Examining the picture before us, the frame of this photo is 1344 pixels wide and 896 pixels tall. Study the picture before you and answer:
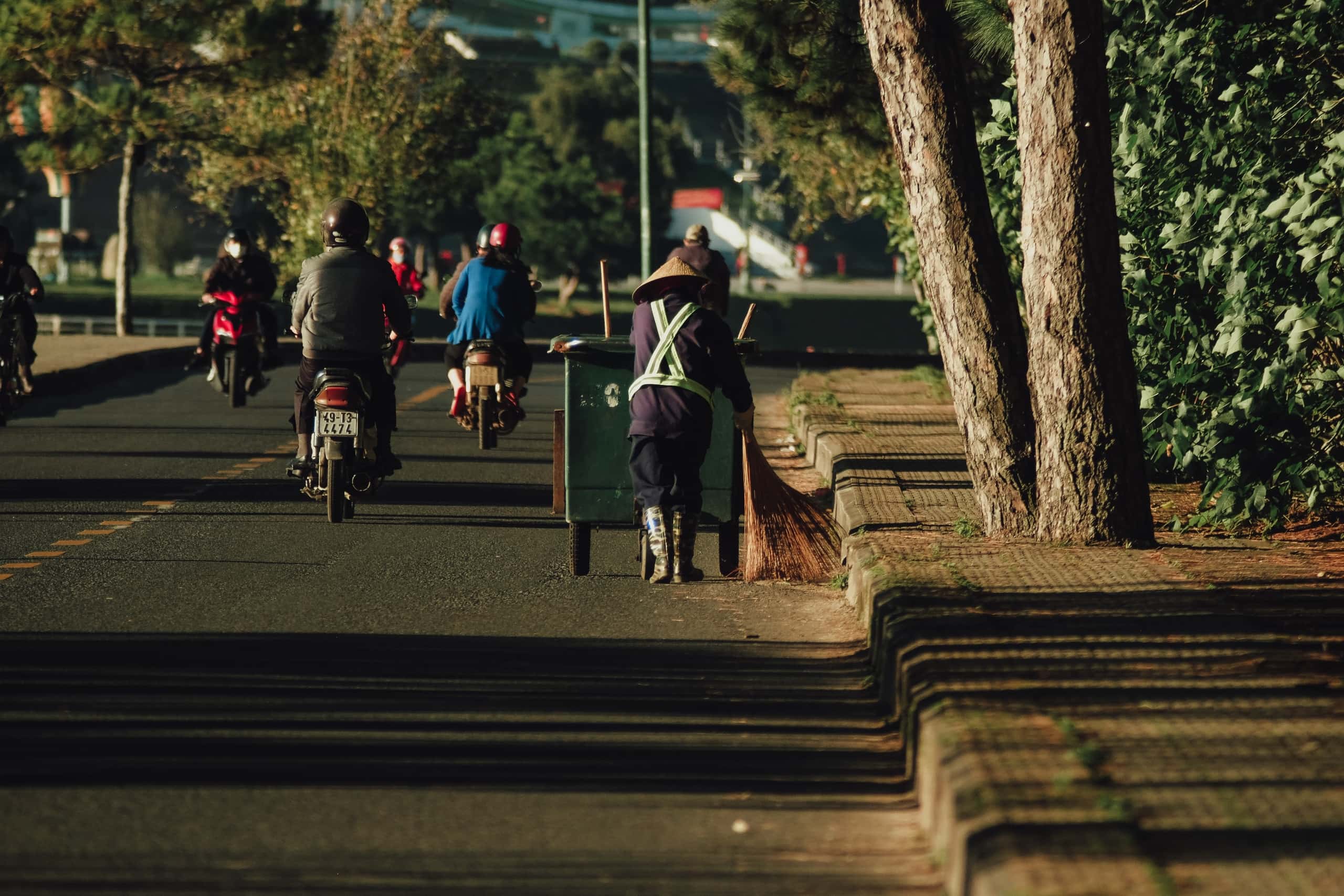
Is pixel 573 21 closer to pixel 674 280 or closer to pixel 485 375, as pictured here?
pixel 485 375

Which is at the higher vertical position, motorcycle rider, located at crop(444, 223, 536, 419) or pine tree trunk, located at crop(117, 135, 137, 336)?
pine tree trunk, located at crop(117, 135, 137, 336)

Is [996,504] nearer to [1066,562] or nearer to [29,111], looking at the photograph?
[1066,562]

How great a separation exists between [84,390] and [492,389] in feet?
28.0

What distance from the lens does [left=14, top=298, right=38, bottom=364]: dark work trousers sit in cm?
1658

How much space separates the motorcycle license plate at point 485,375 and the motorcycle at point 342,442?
12.2ft

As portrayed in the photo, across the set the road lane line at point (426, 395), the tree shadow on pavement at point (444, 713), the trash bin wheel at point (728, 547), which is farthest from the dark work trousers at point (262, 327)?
the tree shadow on pavement at point (444, 713)

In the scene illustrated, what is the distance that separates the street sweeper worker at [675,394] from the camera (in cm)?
919

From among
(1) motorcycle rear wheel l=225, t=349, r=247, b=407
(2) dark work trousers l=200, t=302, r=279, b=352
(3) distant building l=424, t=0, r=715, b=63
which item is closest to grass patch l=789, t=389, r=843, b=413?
(2) dark work trousers l=200, t=302, r=279, b=352

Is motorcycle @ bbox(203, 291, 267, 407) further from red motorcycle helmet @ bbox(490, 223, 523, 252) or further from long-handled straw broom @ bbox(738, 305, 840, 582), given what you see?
long-handled straw broom @ bbox(738, 305, 840, 582)

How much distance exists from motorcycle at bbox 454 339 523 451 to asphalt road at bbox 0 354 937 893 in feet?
11.4

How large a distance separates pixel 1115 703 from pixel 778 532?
152 inches

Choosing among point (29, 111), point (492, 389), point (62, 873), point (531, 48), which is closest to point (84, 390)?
point (492, 389)

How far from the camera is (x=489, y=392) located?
15352 mm

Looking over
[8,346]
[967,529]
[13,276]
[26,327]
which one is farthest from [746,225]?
[967,529]
